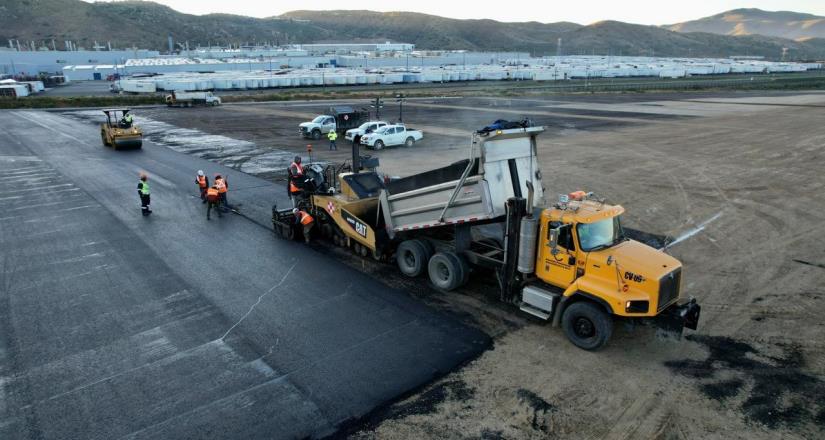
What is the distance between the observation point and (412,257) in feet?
38.2

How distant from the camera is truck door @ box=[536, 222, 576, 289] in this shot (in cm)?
872

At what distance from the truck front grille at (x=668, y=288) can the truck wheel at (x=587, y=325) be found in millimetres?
884

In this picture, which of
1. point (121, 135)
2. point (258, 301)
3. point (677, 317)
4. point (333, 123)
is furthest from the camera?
point (333, 123)

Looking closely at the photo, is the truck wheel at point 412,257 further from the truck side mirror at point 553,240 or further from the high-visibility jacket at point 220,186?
the high-visibility jacket at point 220,186

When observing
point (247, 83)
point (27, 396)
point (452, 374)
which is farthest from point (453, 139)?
point (247, 83)

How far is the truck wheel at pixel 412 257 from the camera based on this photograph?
11.4 meters

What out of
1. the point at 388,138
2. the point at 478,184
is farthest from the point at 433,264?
the point at 388,138

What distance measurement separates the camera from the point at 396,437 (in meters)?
6.66

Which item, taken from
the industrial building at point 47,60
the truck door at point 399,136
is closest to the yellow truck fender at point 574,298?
the truck door at point 399,136

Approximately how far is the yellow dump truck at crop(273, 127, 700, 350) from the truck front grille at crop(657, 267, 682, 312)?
33 mm

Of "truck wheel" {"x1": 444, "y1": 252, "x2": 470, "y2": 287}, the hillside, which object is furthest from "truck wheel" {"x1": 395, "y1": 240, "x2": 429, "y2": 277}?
the hillside

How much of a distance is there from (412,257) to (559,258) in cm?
380

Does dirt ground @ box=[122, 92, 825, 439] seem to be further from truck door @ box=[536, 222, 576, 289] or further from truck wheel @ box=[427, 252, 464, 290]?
truck door @ box=[536, 222, 576, 289]

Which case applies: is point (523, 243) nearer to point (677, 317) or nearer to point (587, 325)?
point (587, 325)
